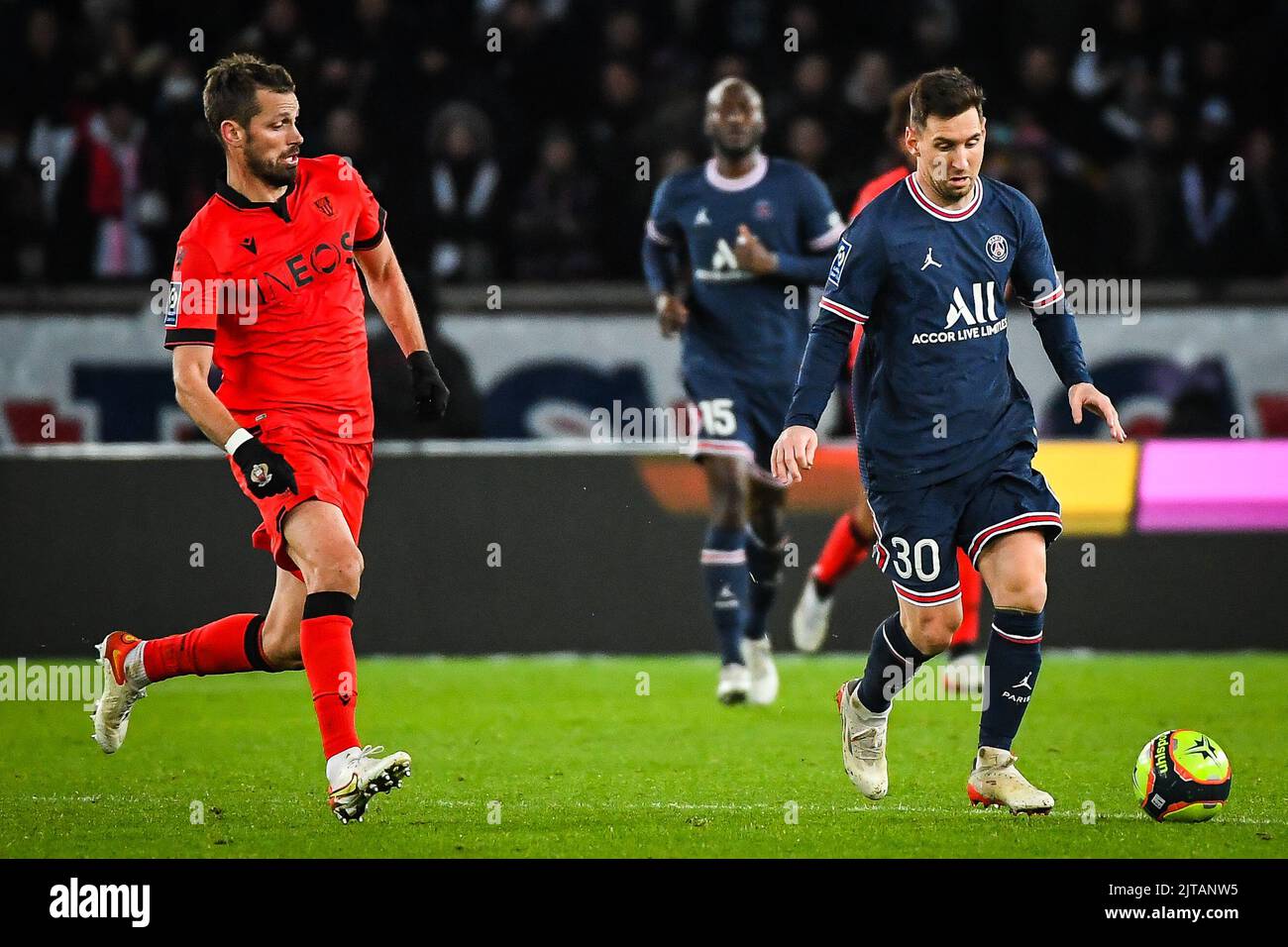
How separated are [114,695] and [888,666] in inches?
105

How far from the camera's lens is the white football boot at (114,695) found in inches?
261

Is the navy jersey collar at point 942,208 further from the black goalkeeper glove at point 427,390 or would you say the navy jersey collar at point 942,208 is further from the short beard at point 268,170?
the short beard at point 268,170

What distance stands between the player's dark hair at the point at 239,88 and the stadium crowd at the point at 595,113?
570 centimetres

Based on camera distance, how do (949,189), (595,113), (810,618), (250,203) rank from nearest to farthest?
(949,189)
(250,203)
(810,618)
(595,113)

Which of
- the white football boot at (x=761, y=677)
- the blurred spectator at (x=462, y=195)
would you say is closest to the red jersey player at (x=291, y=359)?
the white football boot at (x=761, y=677)

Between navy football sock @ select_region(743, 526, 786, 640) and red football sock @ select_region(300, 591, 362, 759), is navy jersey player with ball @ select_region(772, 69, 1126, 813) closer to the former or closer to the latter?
red football sock @ select_region(300, 591, 362, 759)

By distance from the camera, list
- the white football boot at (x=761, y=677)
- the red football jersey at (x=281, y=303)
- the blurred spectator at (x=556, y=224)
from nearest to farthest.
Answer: the red football jersey at (x=281, y=303), the white football boot at (x=761, y=677), the blurred spectator at (x=556, y=224)

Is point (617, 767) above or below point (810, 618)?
below

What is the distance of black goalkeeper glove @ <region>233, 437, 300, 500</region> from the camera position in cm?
556

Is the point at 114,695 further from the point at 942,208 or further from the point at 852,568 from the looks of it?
the point at 852,568

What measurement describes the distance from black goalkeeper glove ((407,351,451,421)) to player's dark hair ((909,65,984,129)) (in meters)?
1.70

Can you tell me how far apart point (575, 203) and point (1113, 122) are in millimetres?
3730

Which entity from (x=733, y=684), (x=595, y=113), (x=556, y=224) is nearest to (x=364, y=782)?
(x=733, y=684)

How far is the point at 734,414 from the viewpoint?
841 cm
